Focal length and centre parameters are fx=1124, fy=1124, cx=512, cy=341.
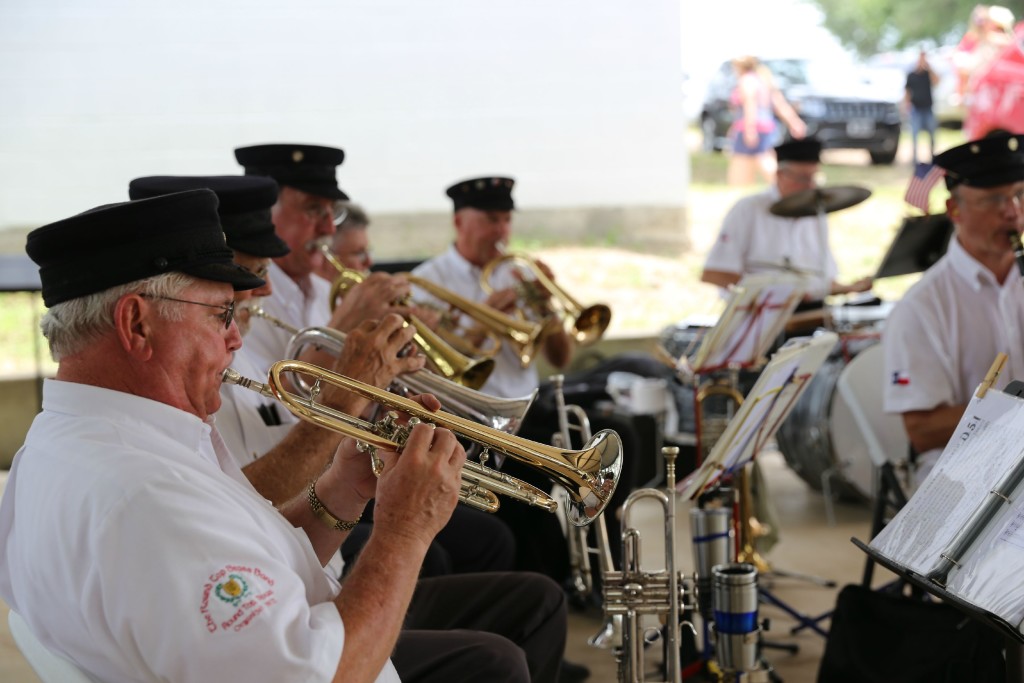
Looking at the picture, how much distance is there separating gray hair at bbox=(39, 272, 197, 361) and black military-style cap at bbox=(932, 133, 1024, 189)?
2586 millimetres

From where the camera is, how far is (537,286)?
14.3ft

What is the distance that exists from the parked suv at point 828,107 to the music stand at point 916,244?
862 cm

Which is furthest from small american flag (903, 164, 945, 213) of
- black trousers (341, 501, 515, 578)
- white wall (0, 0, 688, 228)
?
white wall (0, 0, 688, 228)

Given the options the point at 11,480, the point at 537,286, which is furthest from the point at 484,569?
the point at 11,480

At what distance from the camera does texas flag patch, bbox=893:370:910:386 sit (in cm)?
338

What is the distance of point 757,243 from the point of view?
613cm

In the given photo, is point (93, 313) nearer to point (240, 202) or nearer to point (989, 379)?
point (240, 202)

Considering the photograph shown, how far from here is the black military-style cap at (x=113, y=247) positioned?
1729 millimetres

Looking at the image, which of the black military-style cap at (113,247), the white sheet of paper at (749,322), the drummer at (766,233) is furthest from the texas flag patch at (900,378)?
the drummer at (766,233)

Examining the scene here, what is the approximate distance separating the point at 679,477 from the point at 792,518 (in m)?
0.76

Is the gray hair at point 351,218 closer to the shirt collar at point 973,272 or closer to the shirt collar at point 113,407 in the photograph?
the shirt collar at point 973,272

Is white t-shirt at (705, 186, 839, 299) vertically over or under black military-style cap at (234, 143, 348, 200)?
under

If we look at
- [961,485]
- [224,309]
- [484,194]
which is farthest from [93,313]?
[484,194]

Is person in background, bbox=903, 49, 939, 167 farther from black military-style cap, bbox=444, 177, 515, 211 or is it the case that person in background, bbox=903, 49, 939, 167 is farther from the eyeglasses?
the eyeglasses
